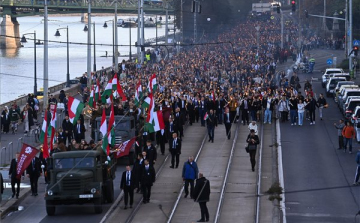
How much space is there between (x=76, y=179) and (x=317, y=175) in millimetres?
9533

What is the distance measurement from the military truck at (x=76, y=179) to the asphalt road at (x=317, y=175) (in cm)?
522

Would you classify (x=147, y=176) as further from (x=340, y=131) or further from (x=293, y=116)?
(x=293, y=116)

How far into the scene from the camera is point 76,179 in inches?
1046

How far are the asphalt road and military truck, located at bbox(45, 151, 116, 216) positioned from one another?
5.22 m

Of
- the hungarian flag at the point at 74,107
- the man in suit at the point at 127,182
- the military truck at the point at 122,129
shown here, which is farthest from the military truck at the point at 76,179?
the hungarian flag at the point at 74,107

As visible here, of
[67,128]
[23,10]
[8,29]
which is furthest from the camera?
[23,10]

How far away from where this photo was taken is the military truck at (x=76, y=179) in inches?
1045

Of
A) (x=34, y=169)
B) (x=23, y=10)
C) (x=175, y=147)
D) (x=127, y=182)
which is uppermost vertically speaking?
(x=23, y=10)

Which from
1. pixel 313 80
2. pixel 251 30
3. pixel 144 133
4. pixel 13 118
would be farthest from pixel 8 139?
pixel 251 30

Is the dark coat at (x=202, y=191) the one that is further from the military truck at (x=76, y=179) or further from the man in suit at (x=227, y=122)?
the man in suit at (x=227, y=122)

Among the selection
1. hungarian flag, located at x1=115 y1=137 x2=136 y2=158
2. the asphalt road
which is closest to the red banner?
hungarian flag, located at x1=115 y1=137 x2=136 y2=158

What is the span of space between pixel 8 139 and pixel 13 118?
2.57m

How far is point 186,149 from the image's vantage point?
1501 inches

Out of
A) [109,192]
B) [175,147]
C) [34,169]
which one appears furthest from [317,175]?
[34,169]
